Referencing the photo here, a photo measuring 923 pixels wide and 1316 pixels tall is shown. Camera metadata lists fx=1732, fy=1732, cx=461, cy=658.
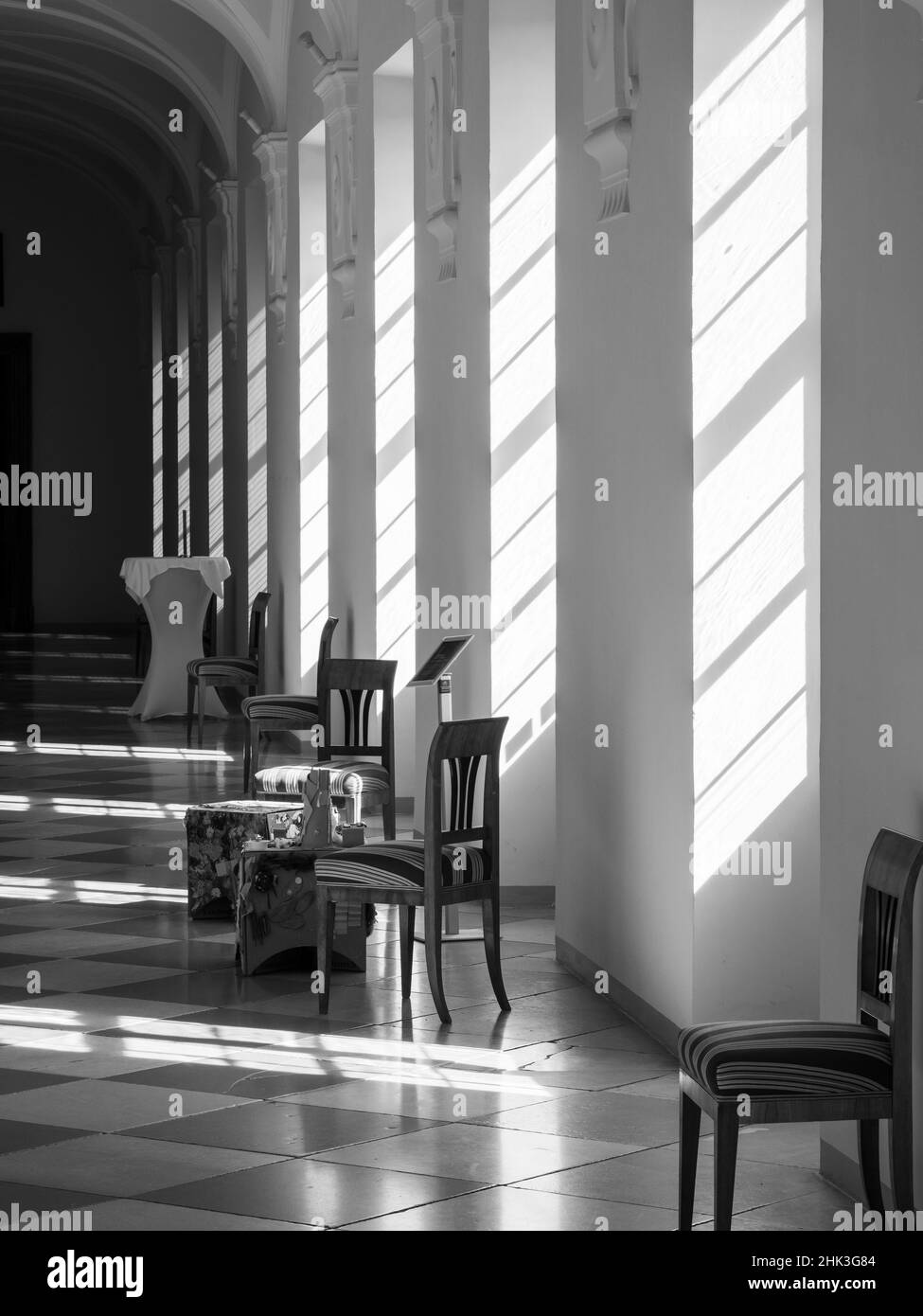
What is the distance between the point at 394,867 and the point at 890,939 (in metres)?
2.45

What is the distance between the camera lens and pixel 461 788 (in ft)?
19.2

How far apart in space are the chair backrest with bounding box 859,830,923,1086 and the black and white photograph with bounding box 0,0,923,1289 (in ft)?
0.04

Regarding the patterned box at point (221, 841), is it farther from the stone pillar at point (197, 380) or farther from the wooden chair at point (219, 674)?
the stone pillar at point (197, 380)

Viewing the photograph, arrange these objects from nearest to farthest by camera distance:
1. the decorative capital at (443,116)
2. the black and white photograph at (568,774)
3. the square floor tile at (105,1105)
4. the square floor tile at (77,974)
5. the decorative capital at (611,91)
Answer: the black and white photograph at (568,774) → the square floor tile at (105,1105) → the decorative capital at (611,91) → the square floor tile at (77,974) → the decorative capital at (443,116)

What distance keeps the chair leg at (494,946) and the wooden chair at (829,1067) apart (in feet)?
7.47

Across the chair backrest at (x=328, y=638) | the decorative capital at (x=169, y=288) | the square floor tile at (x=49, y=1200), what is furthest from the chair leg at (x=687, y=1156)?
the decorative capital at (x=169, y=288)

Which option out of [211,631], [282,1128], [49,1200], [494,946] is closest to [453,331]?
[494,946]

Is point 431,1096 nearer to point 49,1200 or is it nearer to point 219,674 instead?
point 49,1200

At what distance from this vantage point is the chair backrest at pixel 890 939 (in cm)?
343

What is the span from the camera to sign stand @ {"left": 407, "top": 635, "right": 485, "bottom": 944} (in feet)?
22.3

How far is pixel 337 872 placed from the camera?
19.0ft

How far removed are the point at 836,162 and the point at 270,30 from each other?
33.2 ft

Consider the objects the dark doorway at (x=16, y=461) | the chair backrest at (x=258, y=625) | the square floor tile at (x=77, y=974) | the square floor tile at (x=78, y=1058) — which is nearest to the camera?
the square floor tile at (x=78, y=1058)
